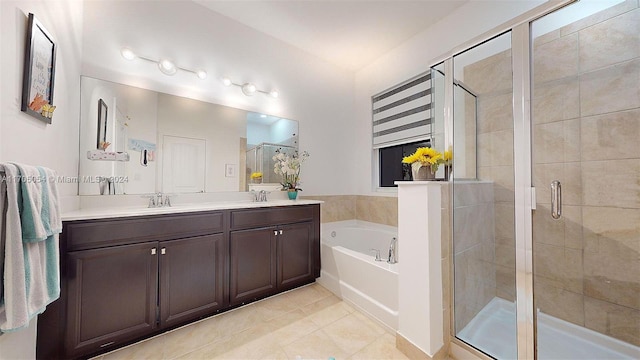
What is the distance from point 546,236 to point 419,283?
942 millimetres

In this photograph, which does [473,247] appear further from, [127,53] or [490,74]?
[127,53]

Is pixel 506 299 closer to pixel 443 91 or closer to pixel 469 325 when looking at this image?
pixel 469 325

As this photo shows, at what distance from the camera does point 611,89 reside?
1.55m

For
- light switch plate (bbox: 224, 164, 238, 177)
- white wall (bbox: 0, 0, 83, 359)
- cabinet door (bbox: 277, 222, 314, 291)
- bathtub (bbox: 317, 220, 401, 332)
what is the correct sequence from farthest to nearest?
light switch plate (bbox: 224, 164, 238, 177) < cabinet door (bbox: 277, 222, 314, 291) < bathtub (bbox: 317, 220, 401, 332) < white wall (bbox: 0, 0, 83, 359)

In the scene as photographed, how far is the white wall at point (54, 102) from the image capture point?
1045 mm

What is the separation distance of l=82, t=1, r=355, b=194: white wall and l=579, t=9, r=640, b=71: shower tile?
2.30m

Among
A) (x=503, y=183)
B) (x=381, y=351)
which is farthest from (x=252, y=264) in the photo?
(x=503, y=183)

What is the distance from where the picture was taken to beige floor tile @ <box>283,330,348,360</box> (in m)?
1.50

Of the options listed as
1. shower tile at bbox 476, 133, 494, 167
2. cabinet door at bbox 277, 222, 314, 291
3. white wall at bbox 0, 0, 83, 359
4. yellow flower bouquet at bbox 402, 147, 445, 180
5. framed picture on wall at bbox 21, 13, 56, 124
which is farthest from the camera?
cabinet door at bbox 277, 222, 314, 291

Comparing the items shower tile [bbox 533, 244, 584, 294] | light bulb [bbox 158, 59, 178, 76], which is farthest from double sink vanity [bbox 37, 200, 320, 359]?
shower tile [bbox 533, 244, 584, 294]

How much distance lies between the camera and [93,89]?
1853 millimetres

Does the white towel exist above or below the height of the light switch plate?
below

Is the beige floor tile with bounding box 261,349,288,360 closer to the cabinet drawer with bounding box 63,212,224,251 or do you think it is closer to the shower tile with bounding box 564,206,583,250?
the cabinet drawer with bounding box 63,212,224,251

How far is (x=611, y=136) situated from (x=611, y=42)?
2.03ft
